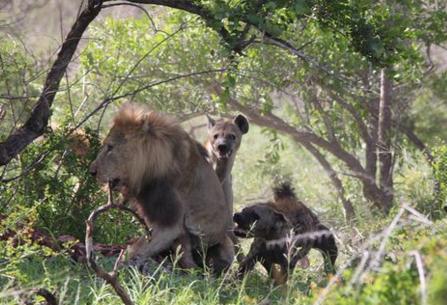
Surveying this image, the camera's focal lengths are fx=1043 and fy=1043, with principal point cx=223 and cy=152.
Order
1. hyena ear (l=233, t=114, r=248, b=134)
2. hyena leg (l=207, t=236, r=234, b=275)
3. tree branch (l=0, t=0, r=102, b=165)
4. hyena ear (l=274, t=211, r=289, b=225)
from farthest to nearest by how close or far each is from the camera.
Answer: hyena ear (l=233, t=114, r=248, b=134) → hyena leg (l=207, t=236, r=234, b=275) → hyena ear (l=274, t=211, r=289, b=225) → tree branch (l=0, t=0, r=102, b=165)

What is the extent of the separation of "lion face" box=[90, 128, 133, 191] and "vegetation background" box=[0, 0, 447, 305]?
0.99ft

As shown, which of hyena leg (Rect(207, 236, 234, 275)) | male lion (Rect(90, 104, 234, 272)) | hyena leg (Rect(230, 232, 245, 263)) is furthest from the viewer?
hyena leg (Rect(230, 232, 245, 263))

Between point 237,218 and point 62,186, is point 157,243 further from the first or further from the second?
point 62,186

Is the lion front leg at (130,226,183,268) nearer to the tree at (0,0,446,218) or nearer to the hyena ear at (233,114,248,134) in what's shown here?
the tree at (0,0,446,218)

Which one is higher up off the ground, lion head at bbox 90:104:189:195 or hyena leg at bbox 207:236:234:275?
lion head at bbox 90:104:189:195

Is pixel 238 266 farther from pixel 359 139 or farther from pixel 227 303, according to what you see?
pixel 359 139

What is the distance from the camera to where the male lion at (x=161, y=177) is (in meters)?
7.57

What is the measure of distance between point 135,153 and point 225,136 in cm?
216

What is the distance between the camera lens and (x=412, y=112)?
1316 centimetres

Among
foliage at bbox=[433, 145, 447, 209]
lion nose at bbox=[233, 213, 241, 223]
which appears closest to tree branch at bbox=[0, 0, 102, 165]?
lion nose at bbox=[233, 213, 241, 223]

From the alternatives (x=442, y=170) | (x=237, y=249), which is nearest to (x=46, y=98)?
(x=237, y=249)

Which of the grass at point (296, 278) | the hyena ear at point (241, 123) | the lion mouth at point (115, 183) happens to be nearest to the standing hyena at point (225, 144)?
the hyena ear at point (241, 123)

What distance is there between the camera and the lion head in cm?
758

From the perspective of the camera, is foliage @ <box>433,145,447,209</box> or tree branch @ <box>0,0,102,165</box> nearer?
tree branch @ <box>0,0,102,165</box>
